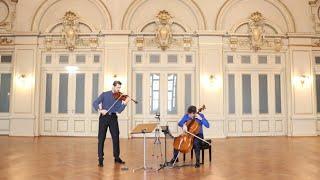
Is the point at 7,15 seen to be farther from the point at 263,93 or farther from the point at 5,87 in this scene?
the point at 263,93

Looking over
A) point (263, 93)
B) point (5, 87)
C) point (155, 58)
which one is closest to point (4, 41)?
point (5, 87)

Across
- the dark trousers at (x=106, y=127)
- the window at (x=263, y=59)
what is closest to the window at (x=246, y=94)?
the window at (x=263, y=59)

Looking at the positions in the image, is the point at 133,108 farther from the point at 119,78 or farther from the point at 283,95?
the point at 283,95

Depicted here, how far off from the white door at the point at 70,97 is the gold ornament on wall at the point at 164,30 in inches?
112

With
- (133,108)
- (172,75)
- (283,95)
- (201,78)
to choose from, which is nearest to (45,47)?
(133,108)

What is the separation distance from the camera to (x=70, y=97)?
518 inches

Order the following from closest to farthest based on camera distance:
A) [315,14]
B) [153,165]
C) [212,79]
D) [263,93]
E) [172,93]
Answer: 1. [153,165]
2. [212,79]
3. [172,93]
4. [263,93]
5. [315,14]

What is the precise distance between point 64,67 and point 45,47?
117cm

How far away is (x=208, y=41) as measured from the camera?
12938 millimetres

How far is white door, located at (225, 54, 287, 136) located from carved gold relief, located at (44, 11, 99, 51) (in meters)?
5.91

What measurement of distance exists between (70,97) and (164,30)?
15.9 ft

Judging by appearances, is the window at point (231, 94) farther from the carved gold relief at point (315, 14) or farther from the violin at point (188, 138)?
the violin at point (188, 138)

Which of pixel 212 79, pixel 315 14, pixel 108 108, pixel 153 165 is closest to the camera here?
pixel 153 165

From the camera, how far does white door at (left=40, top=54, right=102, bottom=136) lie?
13.1 meters
